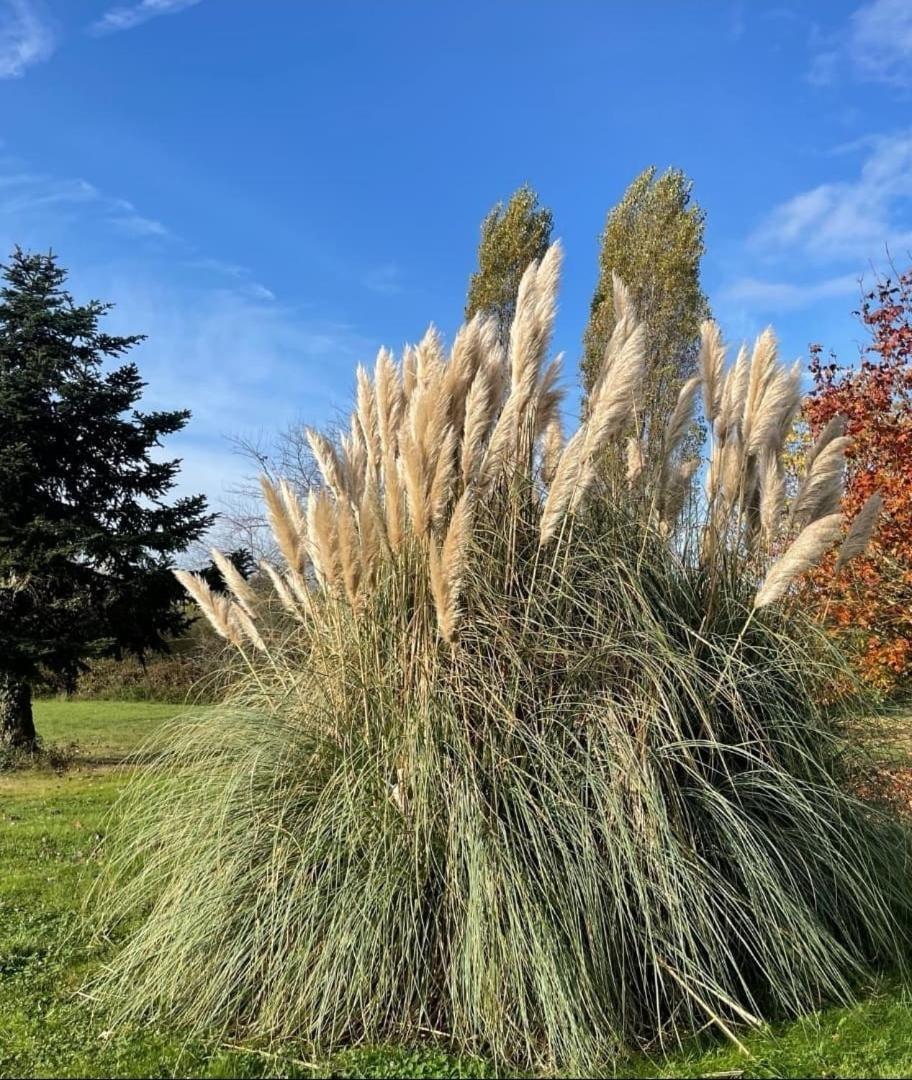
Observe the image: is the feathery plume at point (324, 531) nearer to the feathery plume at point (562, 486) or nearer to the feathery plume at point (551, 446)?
the feathery plume at point (562, 486)

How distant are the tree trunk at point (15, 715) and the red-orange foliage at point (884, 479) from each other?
899cm

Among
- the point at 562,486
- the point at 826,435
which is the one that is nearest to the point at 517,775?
the point at 562,486

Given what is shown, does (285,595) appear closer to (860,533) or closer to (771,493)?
(771,493)

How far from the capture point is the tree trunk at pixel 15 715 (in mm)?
9734

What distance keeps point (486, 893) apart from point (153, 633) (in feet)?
29.0

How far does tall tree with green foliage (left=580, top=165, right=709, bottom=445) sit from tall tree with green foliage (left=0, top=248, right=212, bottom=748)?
30.3 feet

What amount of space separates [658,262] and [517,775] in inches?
655

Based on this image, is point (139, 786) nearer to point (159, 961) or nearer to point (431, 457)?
point (159, 961)

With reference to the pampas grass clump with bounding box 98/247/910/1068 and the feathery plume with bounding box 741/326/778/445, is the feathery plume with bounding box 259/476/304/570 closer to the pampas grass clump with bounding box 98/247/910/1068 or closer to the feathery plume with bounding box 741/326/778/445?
the pampas grass clump with bounding box 98/247/910/1068

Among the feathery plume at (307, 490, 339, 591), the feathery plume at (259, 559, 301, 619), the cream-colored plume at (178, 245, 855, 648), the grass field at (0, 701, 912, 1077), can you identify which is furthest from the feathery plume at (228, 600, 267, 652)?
the grass field at (0, 701, 912, 1077)

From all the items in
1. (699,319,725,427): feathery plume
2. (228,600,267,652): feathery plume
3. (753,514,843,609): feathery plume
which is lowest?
(228,600,267,652): feathery plume

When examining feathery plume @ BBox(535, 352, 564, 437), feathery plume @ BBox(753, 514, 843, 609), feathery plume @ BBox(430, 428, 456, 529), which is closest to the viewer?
feathery plume @ BBox(430, 428, 456, 529)

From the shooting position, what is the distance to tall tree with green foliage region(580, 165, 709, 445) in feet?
54.1

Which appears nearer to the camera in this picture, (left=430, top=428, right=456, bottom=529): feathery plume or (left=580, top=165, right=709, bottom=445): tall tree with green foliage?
(left=430, top=428, right=456, bottom=529): feathery plume
